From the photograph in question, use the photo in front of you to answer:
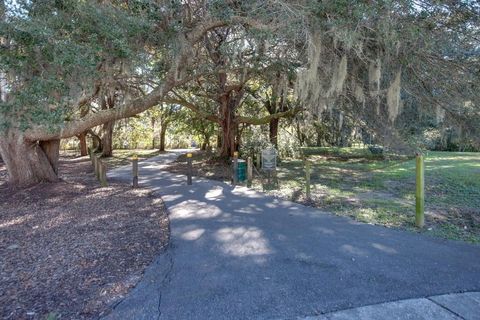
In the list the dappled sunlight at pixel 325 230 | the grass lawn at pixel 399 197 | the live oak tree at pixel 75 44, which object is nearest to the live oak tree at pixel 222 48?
the live oak tree at pixel 75 44

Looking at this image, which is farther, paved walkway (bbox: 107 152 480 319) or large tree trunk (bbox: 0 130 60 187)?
large tree trunk (bbox: 0 130 60 187)

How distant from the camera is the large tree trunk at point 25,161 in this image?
9117mm

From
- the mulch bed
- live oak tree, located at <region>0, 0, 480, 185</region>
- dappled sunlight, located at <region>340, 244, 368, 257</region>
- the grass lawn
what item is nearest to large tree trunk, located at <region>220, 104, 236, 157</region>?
the grass lawn

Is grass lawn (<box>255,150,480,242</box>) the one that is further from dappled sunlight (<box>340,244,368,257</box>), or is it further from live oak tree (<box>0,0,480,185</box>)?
live oak tree (<box>0,0,480,185</box>)

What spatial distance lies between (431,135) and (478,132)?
6772mm

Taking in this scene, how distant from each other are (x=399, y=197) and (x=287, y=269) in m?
5.60

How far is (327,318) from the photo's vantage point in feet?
9.47

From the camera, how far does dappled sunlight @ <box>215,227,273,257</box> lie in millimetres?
4473

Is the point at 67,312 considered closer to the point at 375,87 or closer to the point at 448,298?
the point at 448,298

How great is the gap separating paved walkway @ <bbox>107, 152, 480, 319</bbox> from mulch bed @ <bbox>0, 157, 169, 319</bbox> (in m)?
0.30

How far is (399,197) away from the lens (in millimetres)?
8359

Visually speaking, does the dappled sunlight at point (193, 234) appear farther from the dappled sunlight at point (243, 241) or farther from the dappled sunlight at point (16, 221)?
the dappled sunlight at point (16, 221)

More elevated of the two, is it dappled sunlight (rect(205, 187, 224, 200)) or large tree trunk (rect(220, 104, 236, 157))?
large tree trunk (rect(220, 104, 236, 157))

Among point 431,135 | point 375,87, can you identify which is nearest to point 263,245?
point 375,87
